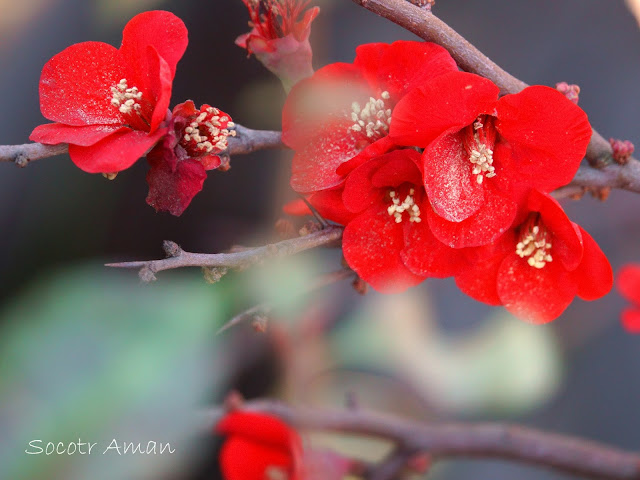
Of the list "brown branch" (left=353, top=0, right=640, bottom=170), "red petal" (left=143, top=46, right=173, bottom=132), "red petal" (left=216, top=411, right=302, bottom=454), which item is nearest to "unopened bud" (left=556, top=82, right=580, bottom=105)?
"brown branch" (left=353, top=0, right=640, bottom=170)

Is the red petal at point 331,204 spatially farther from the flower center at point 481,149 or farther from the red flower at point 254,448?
the red flower at point 254,448

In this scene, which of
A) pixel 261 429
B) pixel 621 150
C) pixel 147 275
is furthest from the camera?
pixel 261 429

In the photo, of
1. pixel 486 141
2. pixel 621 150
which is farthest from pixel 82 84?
pixel 621 150

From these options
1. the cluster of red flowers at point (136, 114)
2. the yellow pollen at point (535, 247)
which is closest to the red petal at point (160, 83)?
the cluster of red flowers at point (136, 114)

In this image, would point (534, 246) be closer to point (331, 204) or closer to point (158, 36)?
point (331, 204)

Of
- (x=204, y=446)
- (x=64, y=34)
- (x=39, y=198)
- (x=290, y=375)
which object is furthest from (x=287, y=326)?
(x=64, y=34)
